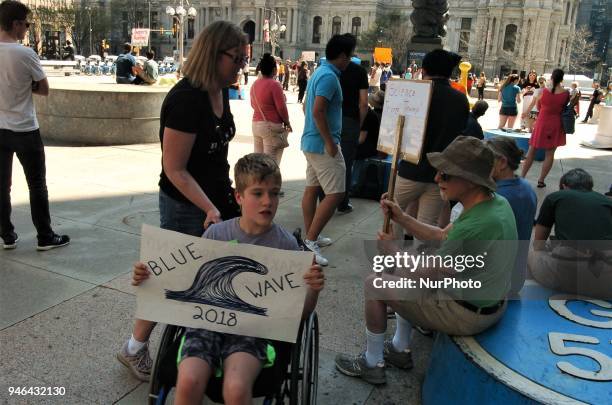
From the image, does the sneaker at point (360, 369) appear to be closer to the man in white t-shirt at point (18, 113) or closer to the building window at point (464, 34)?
the man in white t-shirt at point (18, 113)

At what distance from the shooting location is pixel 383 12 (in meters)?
96.4

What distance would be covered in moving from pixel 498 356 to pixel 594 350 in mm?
510

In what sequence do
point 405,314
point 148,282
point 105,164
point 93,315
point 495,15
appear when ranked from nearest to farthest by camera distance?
point 148,282, point 405,314, point 93,315, point 105,164, point 495,15

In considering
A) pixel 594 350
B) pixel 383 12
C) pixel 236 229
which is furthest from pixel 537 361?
pixel 383 12

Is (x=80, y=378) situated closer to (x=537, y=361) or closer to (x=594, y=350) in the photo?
(x=537, y=361)

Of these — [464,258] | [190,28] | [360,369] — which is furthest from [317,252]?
[190,28]

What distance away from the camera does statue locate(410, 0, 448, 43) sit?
1384cm

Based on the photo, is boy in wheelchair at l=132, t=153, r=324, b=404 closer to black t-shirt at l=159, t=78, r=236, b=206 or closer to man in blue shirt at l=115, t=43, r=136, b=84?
black t-shirt at l=159, t=78, r=236, b=206

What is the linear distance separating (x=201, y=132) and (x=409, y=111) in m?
1.42

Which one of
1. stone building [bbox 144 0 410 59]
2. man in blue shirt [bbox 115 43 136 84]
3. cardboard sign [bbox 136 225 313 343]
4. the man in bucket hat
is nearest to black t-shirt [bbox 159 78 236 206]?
cardboard sign [bbox 136 225 313 343]

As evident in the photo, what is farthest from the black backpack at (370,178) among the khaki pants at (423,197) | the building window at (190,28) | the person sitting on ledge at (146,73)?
the building window at (190,28)

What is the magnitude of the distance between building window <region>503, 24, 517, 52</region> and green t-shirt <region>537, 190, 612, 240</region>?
91.5m

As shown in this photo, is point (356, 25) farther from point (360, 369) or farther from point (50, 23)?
point (360, 369)

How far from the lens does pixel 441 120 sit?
4.21 meters
